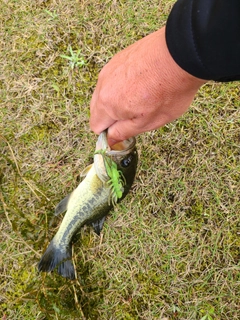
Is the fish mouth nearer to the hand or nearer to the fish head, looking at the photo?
the fish head

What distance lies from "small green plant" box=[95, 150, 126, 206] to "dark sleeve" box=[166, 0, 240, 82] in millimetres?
985

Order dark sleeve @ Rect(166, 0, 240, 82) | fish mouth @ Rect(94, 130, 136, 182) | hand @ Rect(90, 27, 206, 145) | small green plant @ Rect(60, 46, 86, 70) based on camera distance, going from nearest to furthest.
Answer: dark sleeve @ Rect(166, 0, 240, 82), hand @ Rect(90, 27, 206, 145), fish mouth @ Rect(94, 130, 136, 182), small green plant @ Rect(60, 46, 86, 70)

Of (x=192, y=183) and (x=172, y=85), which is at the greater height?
(x=172, y=85)

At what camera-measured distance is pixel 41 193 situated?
2936 mm

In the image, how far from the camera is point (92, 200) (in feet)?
8.28

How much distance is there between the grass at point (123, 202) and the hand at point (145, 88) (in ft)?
4.00

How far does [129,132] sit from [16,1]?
7.08 ft

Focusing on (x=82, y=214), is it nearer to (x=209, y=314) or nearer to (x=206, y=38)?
(x=209, y=314)

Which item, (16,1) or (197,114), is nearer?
(197,114)

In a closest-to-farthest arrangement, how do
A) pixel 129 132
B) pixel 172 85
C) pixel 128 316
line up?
pixel 172 85
pixel 129 132
pixel 128 316

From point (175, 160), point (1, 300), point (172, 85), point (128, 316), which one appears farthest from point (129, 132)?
point (1, 300)

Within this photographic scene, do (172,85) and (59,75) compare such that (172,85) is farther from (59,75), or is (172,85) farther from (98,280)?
(98,280)

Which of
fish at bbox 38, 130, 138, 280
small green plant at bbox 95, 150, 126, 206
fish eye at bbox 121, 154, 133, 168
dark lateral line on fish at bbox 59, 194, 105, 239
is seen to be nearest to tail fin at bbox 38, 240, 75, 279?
fish at bbox 38, 130, 138, 280

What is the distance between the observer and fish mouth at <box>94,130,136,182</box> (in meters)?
2.15
